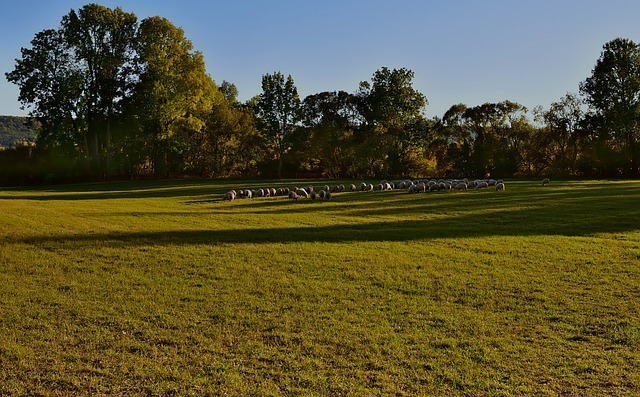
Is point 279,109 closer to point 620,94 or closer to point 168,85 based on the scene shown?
point 168,85

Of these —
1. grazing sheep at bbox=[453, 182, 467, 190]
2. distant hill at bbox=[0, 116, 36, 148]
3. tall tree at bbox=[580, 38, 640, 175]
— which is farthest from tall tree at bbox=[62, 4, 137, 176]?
distant hill at bbox=[0, 116, 36, 148]

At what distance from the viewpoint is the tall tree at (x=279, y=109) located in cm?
6388

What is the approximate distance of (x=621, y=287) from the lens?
29.7 feet

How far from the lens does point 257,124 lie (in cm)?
6412

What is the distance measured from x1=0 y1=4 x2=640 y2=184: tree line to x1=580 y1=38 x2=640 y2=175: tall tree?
0.13 meters

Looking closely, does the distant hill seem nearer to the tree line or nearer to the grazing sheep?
the tree line

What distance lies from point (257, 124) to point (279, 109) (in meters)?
3.64

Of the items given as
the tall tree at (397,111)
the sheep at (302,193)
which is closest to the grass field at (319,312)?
the sheep at (302,193)

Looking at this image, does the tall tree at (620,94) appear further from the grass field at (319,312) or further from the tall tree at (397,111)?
the grass field at (319,312)

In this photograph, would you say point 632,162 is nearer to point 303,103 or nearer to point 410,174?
point 410,174

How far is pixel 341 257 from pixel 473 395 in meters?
6.85

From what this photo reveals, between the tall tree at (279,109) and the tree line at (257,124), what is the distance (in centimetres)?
15

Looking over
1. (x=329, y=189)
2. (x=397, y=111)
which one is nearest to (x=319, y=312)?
(x=329, y=189)

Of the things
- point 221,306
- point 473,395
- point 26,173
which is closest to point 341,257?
point 221,306
